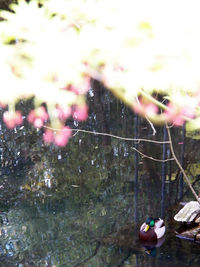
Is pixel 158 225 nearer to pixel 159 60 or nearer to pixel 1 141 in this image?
pixel 159 60

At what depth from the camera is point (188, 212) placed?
18.5 feet

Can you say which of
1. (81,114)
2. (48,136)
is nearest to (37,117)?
(81,114)

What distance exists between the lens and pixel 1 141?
9125 mm

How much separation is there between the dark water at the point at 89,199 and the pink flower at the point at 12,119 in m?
0.65

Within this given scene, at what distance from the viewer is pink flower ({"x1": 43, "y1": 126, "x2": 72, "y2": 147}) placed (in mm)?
9094

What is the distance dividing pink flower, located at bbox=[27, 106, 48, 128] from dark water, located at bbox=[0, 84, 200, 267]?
0.59 meters

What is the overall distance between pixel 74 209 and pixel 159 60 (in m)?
4.39

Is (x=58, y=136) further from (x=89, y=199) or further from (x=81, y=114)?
(x=89, y=199)

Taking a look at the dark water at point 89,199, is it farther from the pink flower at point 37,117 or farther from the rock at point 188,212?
the pink flower at point 37,117

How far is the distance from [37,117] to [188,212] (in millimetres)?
6256

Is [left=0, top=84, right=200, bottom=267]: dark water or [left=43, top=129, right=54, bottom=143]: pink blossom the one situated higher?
[left=43, top=129, right=54, bottom=143]: pink blossom

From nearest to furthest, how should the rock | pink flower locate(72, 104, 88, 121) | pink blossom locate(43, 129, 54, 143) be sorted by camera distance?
the rock < pink blossom locate(43, 129, 54, 143) < pink flower locate(72, 104, 88, 121)

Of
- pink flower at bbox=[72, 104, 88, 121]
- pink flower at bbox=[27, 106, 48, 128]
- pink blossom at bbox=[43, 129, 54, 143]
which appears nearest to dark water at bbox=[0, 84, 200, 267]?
pink blossom at bbox=[43, 129, 54, 143]

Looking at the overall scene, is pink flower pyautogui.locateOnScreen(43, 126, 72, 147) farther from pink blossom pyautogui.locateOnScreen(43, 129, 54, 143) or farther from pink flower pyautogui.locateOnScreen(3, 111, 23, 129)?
pink flower pyautogui.locateOnScreen(3, 111, 23, 129)
